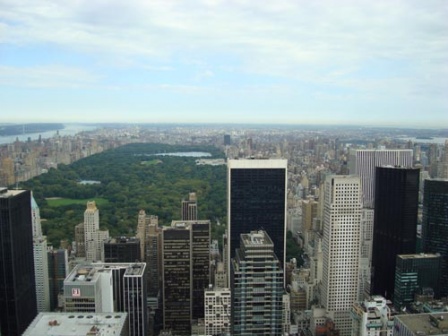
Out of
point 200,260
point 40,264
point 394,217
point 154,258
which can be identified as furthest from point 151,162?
point 394,217

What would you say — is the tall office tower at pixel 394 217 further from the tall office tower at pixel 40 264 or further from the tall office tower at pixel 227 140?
the tall office tower at pixel 40 264

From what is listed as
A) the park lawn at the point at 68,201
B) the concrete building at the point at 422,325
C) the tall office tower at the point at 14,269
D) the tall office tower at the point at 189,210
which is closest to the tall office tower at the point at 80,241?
the park lawn at the point at 68,201

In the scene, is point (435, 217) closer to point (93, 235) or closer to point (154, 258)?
point (154, 258)

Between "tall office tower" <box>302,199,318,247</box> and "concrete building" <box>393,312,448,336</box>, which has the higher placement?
"concrete building" <box>393,312,448,336</box>

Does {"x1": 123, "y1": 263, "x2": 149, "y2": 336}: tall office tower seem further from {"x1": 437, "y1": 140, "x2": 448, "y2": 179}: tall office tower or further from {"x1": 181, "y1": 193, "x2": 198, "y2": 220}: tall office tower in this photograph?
{"x1": 437, "y1": 140, "x2": 448, "y2": 179}: tall office tower

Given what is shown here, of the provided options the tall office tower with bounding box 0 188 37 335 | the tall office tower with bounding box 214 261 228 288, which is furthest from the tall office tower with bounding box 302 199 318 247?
the tall office tower with bounding box 0 188 37 335

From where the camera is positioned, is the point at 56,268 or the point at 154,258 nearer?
the point at 56,268
